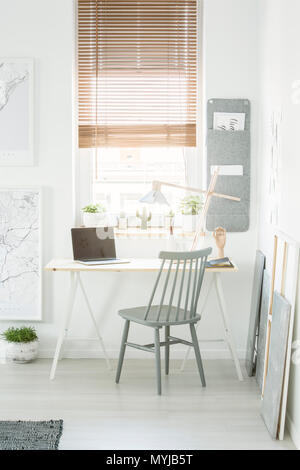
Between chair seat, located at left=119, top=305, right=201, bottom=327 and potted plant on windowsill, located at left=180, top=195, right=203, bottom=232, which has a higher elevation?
potted plant on windowsill, located at left=180, top=195, right=203, bottom=232

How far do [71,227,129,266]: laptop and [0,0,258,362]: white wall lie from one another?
0.59 ft

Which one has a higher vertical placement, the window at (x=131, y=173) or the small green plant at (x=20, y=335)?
the window at (x=131, y=173)

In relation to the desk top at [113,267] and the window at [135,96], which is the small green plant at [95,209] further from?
the desk top at [113,267]

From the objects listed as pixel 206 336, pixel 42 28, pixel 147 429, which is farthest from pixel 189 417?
pixel 42 28

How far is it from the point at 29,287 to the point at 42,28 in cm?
177

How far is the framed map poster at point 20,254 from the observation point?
4434mm

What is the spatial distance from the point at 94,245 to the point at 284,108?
5.19ft

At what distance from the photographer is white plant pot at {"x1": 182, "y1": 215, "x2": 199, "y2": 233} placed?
176 inches

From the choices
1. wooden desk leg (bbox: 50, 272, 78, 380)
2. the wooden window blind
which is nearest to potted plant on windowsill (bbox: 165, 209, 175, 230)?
the wooden window blind

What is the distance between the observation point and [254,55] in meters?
4.34

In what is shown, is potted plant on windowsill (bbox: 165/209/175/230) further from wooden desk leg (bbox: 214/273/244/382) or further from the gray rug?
the gray rug

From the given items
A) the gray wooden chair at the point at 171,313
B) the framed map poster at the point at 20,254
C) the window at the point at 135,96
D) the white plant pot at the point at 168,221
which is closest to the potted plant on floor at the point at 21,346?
the framed map poster at the point at 20,254

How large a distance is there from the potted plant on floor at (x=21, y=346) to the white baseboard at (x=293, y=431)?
6.08 feet
